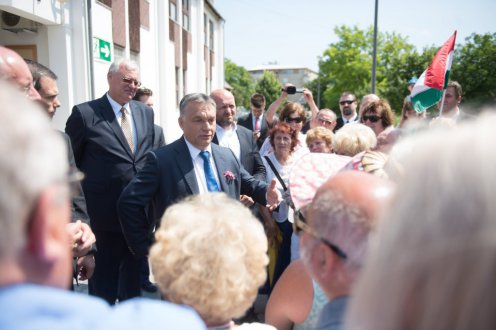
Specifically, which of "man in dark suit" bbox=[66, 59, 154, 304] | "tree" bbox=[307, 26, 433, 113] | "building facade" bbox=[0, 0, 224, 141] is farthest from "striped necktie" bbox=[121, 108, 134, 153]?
"tree" bbox=[307, 26, 433, 113]

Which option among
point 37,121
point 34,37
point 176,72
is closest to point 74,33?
point 34,37

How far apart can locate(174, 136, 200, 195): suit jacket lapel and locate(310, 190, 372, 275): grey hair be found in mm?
1694

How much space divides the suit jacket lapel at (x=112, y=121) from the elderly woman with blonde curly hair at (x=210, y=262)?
2.35 meters

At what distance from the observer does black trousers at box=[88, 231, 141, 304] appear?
3.45 m

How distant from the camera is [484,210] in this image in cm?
55

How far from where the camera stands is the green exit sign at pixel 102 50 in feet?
26.9

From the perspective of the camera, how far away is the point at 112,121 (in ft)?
11.5

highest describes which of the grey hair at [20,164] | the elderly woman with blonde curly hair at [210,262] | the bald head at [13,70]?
the bald head at [13,70]

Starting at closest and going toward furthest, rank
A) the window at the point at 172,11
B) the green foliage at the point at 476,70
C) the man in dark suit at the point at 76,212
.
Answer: the man in dark suit at the point at 76,212 < the window at the point at 172,11 < the green foliage at the point at 476,70

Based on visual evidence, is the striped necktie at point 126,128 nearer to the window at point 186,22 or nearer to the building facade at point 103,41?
the building facade at point 103,41

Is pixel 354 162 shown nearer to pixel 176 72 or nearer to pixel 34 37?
pixel 34 37

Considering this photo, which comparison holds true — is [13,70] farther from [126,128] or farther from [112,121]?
[126,128]

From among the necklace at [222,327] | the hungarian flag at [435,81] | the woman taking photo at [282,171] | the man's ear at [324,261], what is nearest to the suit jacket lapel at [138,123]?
the woman taking photo at [282,171]

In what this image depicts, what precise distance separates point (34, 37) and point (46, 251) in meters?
8.14
